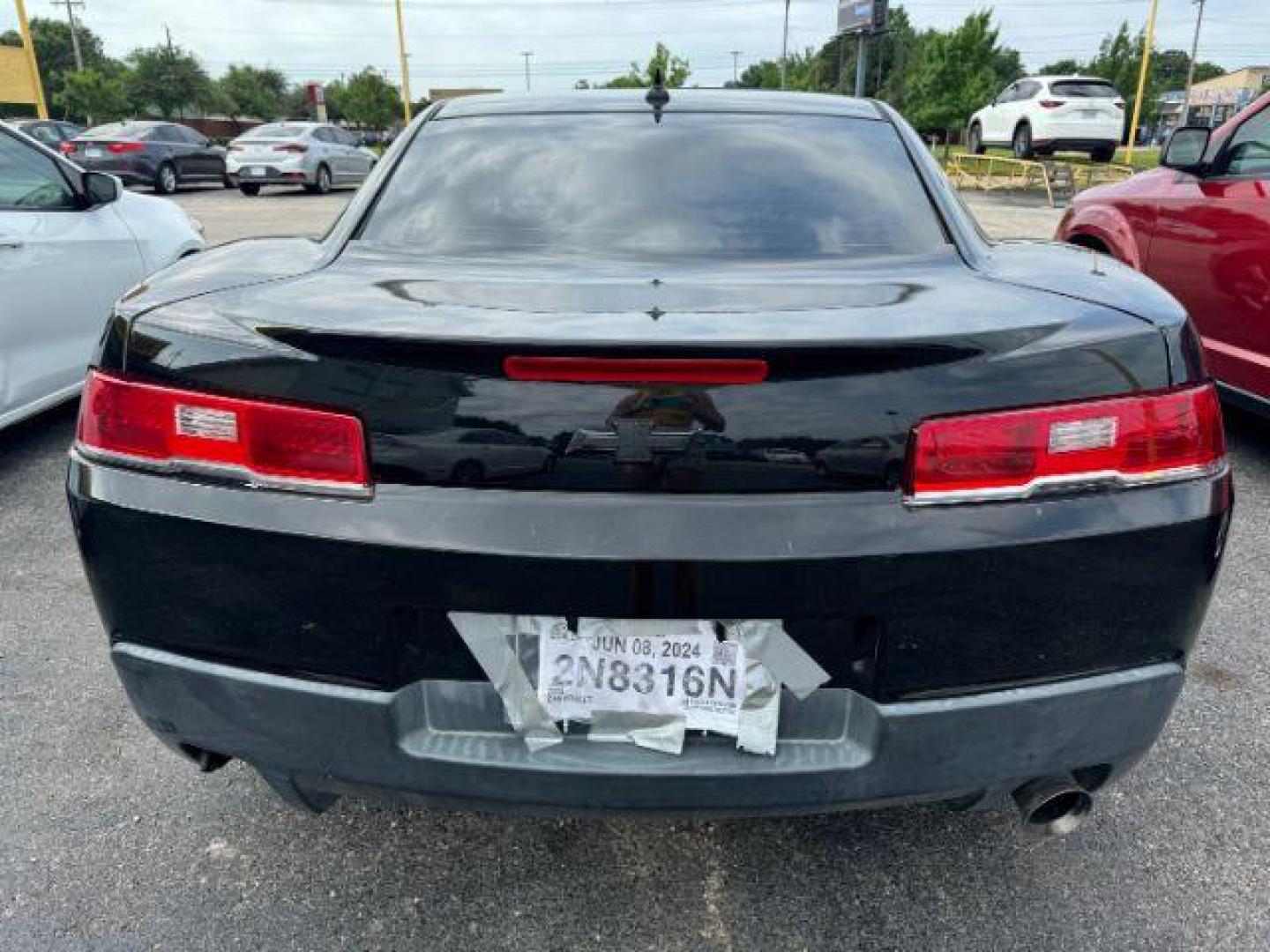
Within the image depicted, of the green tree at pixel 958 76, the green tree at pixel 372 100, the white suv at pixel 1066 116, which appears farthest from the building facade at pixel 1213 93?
the white suv at pixel 1066 116

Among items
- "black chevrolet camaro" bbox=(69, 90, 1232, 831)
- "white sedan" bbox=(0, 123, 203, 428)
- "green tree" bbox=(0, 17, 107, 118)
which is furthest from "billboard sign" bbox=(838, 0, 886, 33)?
"green tree" bbox=(0, 17, 107, 118)

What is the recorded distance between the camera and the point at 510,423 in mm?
1394

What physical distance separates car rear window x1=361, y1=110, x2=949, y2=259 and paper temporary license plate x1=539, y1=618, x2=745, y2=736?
2.97ft

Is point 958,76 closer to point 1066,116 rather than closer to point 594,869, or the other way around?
point 1066,116

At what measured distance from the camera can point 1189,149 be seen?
4.38 meters

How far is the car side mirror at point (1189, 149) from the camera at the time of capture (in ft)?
14.2

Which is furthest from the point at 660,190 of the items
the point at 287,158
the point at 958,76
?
the point at 958,76

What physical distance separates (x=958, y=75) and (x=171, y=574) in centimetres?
3310

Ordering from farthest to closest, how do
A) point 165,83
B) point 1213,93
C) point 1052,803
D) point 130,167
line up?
point 1213,93 → point 165,83 → point 130,167 → point 1052,803

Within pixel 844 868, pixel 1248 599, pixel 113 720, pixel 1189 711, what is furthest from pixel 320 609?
pixel 1248 599

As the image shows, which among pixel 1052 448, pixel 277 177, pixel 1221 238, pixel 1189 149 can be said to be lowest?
pixel 277 177

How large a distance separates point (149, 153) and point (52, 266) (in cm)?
1788

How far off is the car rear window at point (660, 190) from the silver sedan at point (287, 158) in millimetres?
18782

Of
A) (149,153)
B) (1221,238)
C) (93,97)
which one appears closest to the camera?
(1221,238)
